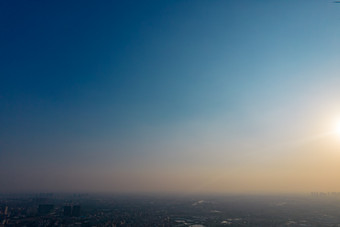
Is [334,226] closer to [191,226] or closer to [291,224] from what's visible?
[291,224]

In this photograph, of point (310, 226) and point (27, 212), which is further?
point (27, 212)

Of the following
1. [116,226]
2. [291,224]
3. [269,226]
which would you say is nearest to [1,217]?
[116,226]

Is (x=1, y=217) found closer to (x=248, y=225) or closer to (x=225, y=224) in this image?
(x=225, y=224)

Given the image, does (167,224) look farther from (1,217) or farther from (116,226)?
(1,217)

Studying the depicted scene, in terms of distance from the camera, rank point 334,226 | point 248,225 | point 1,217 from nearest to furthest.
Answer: point 334,226 < point 248,225 < point 1,217

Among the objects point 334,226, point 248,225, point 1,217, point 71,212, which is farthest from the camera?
point 71,212

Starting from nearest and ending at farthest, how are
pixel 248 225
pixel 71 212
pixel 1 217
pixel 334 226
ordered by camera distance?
pixel 334 226
pixel 248 225
pixel 1 217
pixel 71 212

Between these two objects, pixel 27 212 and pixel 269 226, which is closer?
pixel 269 226

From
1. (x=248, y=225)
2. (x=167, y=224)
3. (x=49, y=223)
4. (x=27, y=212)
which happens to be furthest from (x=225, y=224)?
(x=27, y=212)
